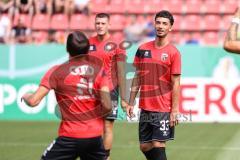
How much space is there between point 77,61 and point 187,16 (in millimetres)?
16772

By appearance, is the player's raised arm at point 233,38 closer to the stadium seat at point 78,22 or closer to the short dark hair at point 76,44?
the short dark hair at point 76,44

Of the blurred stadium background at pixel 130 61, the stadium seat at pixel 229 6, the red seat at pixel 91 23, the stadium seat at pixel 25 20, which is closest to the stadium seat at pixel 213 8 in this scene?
the blurred stadium background at pixel 130 61

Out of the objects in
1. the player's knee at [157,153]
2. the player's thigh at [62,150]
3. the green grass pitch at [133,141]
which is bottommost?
the green grass pitch at [133,141]

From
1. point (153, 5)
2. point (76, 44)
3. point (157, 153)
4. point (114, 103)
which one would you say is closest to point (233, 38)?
point (76, 44)

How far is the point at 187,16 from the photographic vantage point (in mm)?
23406

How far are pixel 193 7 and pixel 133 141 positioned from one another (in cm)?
986

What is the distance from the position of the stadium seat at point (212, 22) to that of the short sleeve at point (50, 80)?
53.8ft

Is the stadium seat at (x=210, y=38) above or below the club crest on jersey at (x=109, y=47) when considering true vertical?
below

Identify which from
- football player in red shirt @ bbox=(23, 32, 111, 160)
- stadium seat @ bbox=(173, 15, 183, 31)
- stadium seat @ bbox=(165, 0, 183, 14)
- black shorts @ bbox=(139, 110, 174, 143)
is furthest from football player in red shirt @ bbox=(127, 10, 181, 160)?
stadium seat @ bbox=(165, 0, 183, 14)

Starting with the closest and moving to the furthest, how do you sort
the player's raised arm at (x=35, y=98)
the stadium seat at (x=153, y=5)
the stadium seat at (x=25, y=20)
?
1. the player's raised arm at (x=35, y=98)
2. the stadium seat at (x=25, y=20)
3. the stadium seat at (x=153, y=5)

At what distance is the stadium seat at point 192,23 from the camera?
901 inches

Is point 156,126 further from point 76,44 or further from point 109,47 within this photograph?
point 76,44

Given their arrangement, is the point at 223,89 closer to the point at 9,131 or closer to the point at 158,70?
the point at 9,131

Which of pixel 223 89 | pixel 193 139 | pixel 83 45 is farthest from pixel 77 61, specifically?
pixel 223 89
